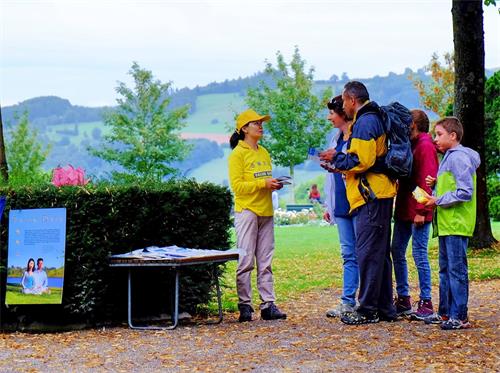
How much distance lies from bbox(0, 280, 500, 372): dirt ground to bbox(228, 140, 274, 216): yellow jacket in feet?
3.63

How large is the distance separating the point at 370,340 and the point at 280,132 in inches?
2254

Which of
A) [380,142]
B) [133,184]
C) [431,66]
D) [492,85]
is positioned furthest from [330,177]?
[431,66]

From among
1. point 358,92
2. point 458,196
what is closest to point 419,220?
point 458,196

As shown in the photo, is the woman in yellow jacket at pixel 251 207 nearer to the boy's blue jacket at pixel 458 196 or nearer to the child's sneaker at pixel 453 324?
the boy's blue jacket at pixel 458 196

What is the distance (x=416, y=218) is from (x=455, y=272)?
670 millimetres

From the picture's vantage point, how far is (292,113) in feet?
214

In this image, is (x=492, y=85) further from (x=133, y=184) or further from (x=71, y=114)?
(x=71, y=114)

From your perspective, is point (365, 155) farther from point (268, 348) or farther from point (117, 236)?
point (117, 236)

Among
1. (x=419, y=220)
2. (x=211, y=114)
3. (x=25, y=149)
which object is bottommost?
(x=419, y=220)

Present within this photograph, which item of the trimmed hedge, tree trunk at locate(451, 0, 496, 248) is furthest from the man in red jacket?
tree trunk at locate(451, 0, 496, 248)

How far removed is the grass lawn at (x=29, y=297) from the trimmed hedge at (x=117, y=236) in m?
0.11

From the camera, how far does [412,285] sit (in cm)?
1430

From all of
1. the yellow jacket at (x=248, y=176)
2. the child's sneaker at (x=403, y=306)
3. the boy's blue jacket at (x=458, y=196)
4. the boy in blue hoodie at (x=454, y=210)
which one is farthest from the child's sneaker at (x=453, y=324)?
the yellow jacket at (x=248, y=176)

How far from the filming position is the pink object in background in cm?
1006
